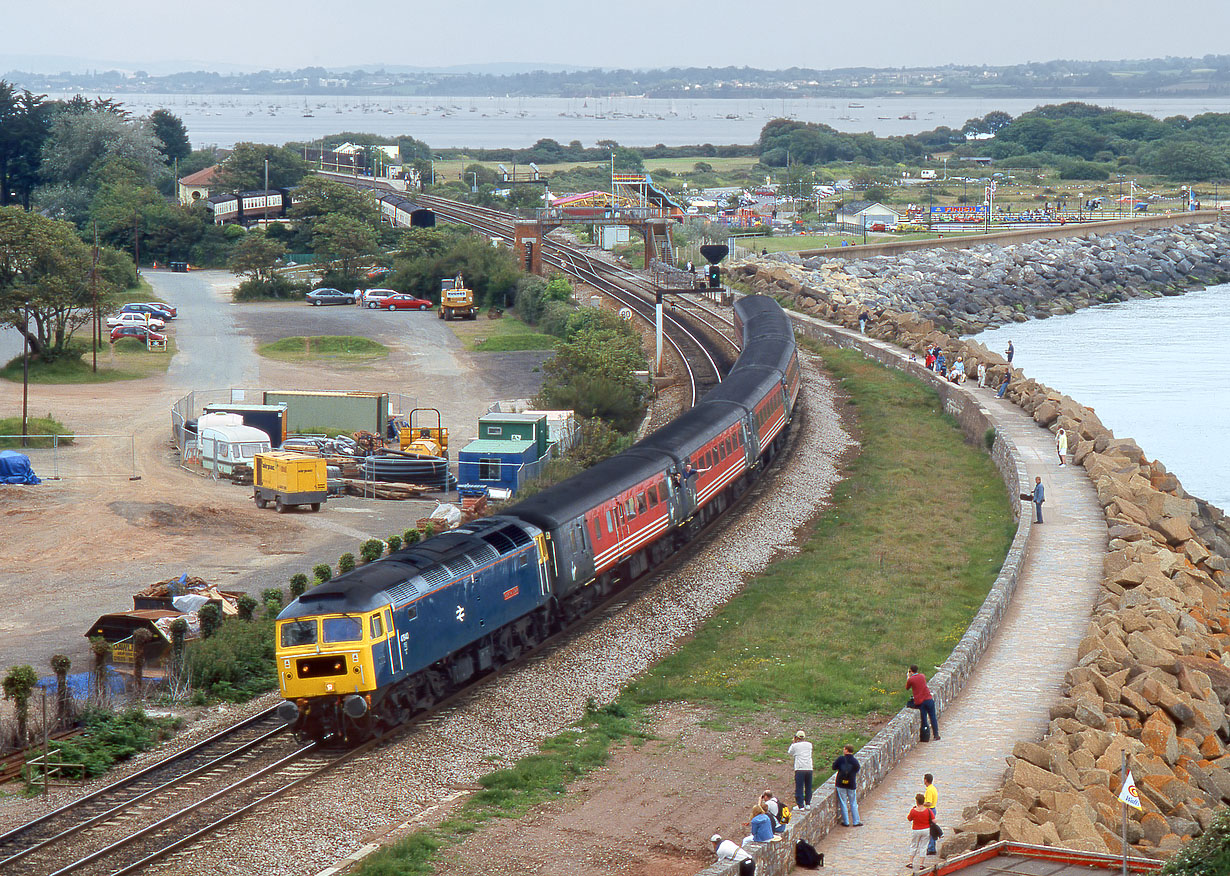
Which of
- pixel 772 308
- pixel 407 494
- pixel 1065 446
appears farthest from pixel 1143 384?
pixel 407 494

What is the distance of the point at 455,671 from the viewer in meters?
24.9

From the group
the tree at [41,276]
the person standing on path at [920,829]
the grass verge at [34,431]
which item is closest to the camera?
the person standing on path at [920,829]

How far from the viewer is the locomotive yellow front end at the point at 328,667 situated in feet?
72.2

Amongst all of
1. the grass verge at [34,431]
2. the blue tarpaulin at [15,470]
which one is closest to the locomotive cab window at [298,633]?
the blue tarpaulin at [15,470]

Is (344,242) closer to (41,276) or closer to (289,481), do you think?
(41,276)

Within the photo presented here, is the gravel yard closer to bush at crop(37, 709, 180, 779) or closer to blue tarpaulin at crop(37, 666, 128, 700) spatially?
bush at crop(37, 709, 180, 779)

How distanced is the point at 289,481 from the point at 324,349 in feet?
96.4

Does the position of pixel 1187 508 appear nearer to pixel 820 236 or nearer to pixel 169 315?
pixel 169 315

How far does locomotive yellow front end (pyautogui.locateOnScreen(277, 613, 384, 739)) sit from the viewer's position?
2200cm

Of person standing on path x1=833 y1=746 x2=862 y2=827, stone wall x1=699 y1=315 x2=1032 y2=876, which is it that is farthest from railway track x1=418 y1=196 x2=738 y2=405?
person standing on path x1=833 y1=746 x2=862 y2=827

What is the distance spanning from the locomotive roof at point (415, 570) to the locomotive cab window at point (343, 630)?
0.17 metres

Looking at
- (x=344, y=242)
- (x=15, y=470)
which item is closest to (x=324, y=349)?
(x=344, y=242)

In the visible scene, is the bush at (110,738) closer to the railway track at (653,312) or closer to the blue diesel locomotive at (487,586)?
the blue diesel locomotive at (487,586)

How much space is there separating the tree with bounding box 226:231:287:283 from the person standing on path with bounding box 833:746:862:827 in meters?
74.4
